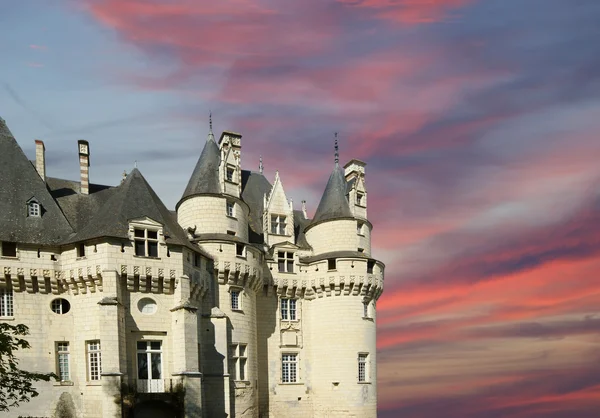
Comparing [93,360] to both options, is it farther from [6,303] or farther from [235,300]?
[235,300]

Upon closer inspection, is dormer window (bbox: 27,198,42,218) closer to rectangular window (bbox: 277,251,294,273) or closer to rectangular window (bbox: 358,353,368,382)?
rectangular window (bbox: 277,251,294,273)

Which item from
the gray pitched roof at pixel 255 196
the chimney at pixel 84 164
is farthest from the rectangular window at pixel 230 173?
the chimney at pixel 84 164

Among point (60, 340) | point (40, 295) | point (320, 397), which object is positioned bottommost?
point (320, 397)

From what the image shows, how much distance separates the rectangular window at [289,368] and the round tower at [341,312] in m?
0.79

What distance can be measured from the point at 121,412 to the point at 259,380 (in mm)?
13024

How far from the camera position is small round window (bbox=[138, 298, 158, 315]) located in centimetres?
3347

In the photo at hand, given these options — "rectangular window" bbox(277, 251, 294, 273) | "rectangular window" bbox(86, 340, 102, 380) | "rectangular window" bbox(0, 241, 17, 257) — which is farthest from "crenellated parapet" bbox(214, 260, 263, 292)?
"rectangular window" bbox(0, 241, 17, 257)

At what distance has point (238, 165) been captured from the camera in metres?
43.2

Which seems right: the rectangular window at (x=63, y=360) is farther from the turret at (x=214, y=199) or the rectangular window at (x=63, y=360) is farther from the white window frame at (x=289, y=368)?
the white window frame at (x=289, y=368)

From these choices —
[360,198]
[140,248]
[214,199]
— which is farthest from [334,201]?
[140,248]

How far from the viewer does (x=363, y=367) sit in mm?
43969

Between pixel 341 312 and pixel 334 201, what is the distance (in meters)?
7.88

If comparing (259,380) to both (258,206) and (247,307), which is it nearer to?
(247,307)

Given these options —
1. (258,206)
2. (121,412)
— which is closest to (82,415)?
(121,412)
